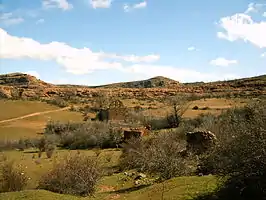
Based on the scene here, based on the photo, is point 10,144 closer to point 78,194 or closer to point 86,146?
point 86,146

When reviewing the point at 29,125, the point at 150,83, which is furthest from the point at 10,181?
the point at 150,83

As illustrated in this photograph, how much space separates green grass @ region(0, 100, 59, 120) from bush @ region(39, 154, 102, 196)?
4783 cm

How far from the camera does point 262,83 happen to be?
3720 inches

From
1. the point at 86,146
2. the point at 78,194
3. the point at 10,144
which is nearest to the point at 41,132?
the point at 10,144

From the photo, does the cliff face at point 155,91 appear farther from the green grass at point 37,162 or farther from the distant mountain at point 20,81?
the green grass at point 37,162

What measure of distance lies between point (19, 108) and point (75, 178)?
56.2 m

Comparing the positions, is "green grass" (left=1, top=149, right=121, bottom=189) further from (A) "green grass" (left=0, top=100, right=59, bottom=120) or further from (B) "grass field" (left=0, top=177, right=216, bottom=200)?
(A) "green grass" (left=0, top=100, right=59, bottom=120)

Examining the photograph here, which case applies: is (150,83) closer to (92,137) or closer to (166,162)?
(92,137)

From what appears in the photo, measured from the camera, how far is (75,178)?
23688mm

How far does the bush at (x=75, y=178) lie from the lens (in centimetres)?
2359

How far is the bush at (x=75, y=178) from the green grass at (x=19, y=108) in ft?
157

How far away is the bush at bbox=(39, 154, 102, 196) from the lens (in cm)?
2359

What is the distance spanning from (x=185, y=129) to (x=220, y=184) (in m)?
20.1

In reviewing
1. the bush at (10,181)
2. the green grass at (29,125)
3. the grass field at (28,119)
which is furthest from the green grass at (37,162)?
the grass field at (28,119)
